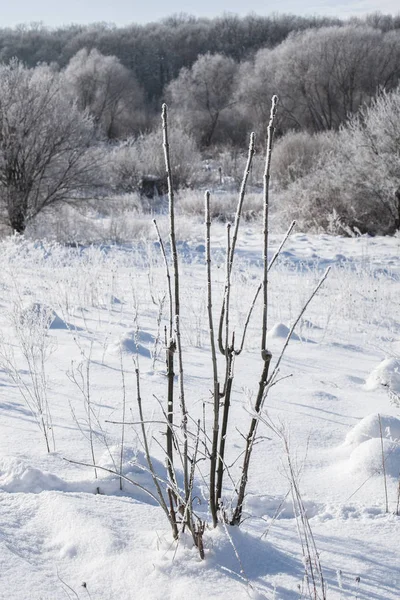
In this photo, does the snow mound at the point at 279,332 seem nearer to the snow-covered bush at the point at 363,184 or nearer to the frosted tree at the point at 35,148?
the snow-covered bush at the point at 363,184

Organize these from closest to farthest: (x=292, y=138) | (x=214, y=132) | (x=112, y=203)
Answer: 1. (x=112, y=203)
2. (x=292, y=138)
3. (x=214, y=132)

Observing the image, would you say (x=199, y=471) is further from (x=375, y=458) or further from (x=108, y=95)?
(x=108, y=95)

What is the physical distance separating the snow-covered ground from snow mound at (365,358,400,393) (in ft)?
0.03

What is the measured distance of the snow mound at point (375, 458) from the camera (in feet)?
7.54

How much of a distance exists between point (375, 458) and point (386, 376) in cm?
112

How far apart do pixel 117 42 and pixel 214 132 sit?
62.3 ft

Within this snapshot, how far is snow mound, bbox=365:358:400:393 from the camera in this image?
3.28m

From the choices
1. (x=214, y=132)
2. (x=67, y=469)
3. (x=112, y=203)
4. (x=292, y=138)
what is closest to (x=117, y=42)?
(x=214, y=132)

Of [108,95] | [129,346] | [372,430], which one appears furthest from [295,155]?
→ [108,95]

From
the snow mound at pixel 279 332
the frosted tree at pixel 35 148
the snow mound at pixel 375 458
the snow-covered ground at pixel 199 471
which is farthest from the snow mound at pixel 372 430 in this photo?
the frosted tree at pixel 35 148

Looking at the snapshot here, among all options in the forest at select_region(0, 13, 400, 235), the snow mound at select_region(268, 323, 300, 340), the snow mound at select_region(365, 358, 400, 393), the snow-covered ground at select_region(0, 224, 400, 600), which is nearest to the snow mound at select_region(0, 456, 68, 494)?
the snow-covered ground at select_region(0, 224, 400, 600)

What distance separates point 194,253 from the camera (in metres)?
9.58

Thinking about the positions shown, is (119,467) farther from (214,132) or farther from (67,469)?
(214,132)

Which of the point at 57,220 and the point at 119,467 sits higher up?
the point at 119,467
